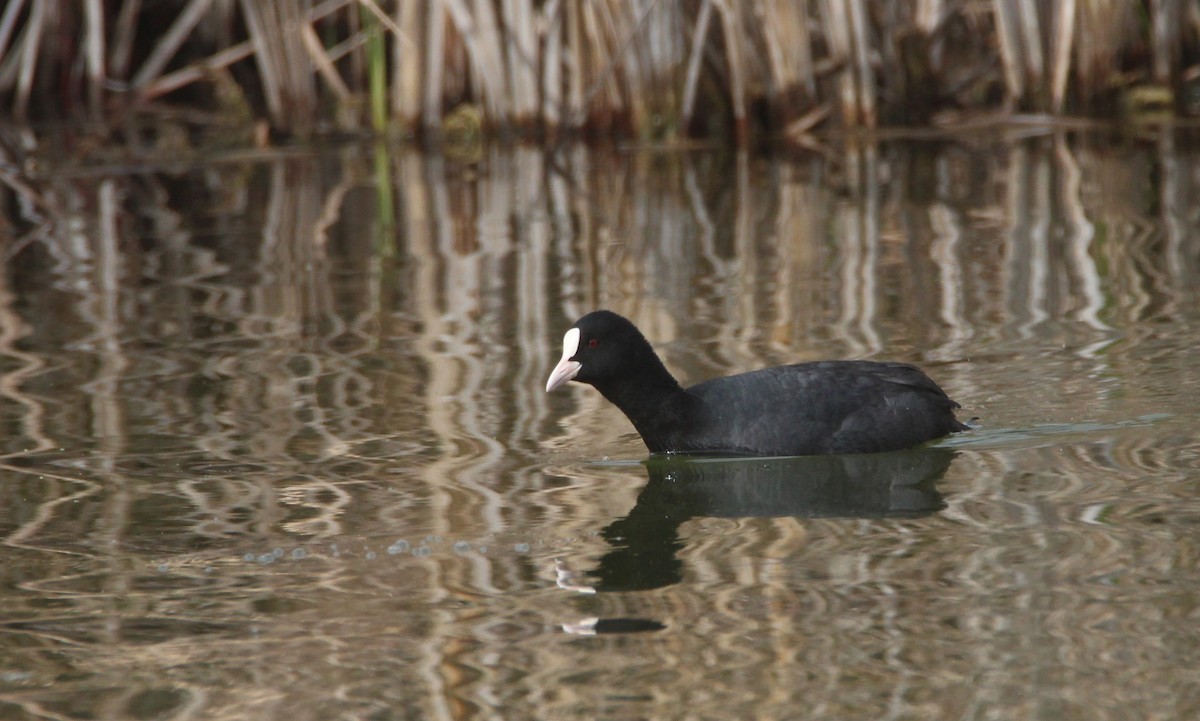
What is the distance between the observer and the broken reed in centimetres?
980

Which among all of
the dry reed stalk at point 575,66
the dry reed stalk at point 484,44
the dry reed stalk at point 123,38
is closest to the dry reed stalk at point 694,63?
the dry reed stalk at point 575,66

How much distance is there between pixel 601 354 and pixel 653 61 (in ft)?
18.8

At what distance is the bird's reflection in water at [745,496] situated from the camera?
11.3ft

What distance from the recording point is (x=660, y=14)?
381 inches

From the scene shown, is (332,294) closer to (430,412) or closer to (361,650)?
(430,412)

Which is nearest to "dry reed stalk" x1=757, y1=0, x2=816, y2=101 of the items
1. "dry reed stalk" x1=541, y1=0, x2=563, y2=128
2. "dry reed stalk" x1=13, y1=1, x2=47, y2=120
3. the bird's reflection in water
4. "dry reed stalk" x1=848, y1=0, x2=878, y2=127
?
"dry reed stalk" x1=848, y1=0, x2=878, y2=127

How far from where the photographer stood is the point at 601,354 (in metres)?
4.44

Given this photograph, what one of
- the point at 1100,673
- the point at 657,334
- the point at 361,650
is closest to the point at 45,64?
the point at 657,334

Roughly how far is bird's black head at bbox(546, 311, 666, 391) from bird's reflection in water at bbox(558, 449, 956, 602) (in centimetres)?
24

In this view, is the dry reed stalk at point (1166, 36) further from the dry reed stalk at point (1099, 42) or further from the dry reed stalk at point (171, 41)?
the dry reed stalk at point (171, 41)

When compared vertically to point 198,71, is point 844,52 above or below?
below

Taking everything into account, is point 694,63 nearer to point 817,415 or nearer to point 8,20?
point 8,20

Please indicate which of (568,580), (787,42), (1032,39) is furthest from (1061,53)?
(568,580)

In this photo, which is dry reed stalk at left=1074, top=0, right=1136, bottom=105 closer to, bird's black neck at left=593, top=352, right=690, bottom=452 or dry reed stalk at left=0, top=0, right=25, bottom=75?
bird's black neck at left=593, top=352, right=690, bottom=452
